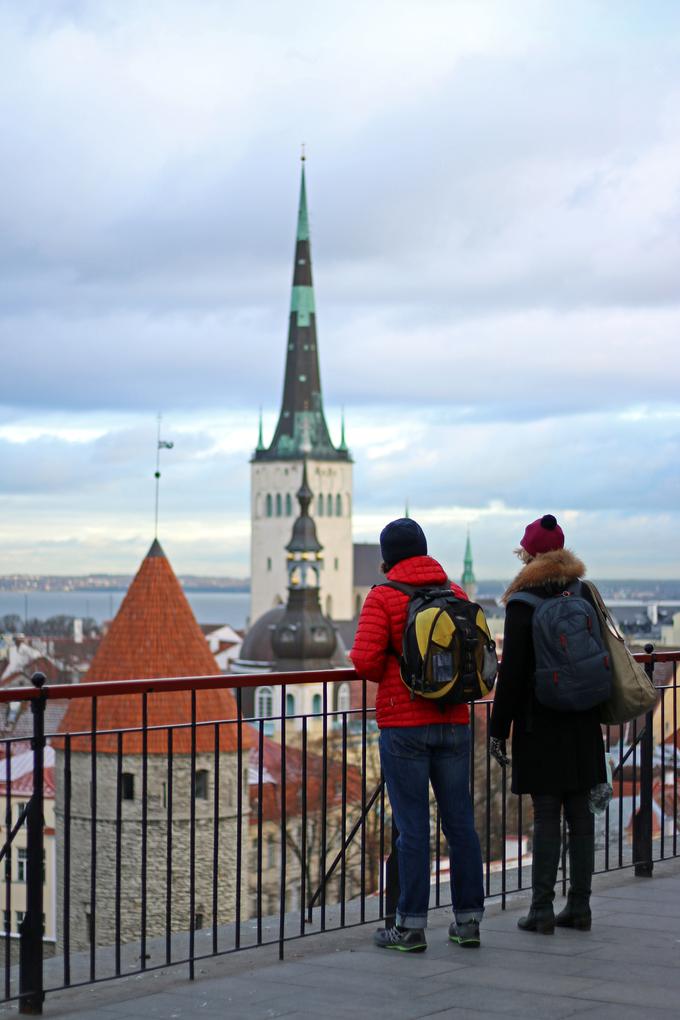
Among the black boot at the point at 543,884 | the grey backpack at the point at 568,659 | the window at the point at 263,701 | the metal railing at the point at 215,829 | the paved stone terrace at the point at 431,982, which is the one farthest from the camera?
the window at the point at 263,701

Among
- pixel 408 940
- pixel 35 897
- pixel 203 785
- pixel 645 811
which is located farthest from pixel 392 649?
pixel 203 785

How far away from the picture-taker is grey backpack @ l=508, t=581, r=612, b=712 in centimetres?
591

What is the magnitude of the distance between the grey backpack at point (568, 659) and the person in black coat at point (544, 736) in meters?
0.07

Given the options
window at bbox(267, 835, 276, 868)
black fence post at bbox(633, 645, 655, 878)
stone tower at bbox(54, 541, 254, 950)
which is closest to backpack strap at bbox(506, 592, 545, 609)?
black fence post at bbox(633, 645, 655, 878)

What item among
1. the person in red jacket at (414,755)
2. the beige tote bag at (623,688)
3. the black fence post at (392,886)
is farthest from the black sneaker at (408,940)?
the beige tote bag at (623,688)

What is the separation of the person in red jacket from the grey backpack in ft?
1.11

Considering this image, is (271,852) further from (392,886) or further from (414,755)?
(414,755)

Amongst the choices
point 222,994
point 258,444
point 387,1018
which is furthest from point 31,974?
point 258,444

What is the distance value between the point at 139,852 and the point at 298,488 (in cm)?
10534

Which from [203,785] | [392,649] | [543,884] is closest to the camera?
[392,649]

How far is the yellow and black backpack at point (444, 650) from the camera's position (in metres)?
5.61

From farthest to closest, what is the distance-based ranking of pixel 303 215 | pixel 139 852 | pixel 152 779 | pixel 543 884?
1. pixel 303 215
2. pixel 152 779
3. pixel 139 852
4. pixel 543 884

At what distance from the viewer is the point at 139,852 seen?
31.8 m

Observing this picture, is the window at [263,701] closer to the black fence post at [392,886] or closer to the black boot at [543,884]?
the black fence post at [392,886]
